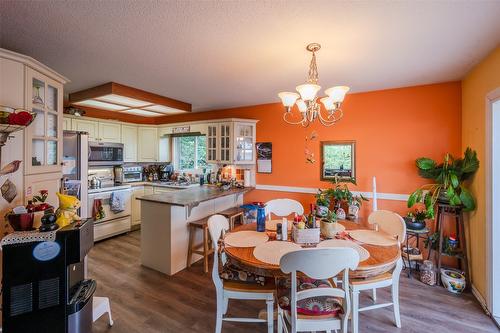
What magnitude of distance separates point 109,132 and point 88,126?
36 centimetres

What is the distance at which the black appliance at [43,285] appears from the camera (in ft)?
4.60

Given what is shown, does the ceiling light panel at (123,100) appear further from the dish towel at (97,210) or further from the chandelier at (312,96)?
the chandelier at (312,96)

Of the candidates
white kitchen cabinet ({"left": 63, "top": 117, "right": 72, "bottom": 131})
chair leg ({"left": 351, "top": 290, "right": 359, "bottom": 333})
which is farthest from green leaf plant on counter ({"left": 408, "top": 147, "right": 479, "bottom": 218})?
white kitchen cabinet ({"left": 63, "top": 117, "right": 72, "bottom": 131})

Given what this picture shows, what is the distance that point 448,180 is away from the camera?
2.52 metres

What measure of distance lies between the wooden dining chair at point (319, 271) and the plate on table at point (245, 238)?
541 millimetres

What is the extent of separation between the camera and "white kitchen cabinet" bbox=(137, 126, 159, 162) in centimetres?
476

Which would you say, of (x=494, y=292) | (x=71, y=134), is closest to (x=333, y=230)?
(x=494, y=292)

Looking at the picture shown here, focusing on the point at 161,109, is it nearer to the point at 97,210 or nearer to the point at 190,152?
the point at 190,152

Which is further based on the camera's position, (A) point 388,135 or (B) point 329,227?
(A) point 388,135

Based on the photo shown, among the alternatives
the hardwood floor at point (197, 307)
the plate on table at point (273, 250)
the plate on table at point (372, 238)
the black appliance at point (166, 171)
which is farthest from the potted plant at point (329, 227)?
the black appliance at point (166, 171)

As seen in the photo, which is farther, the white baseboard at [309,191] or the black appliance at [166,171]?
the black appliance at [166,171]

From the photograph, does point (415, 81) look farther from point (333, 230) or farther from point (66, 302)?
point (66, 302)

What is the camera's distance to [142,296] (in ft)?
7.72

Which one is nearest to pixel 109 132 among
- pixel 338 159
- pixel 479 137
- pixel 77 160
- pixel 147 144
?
pixel 147 144
